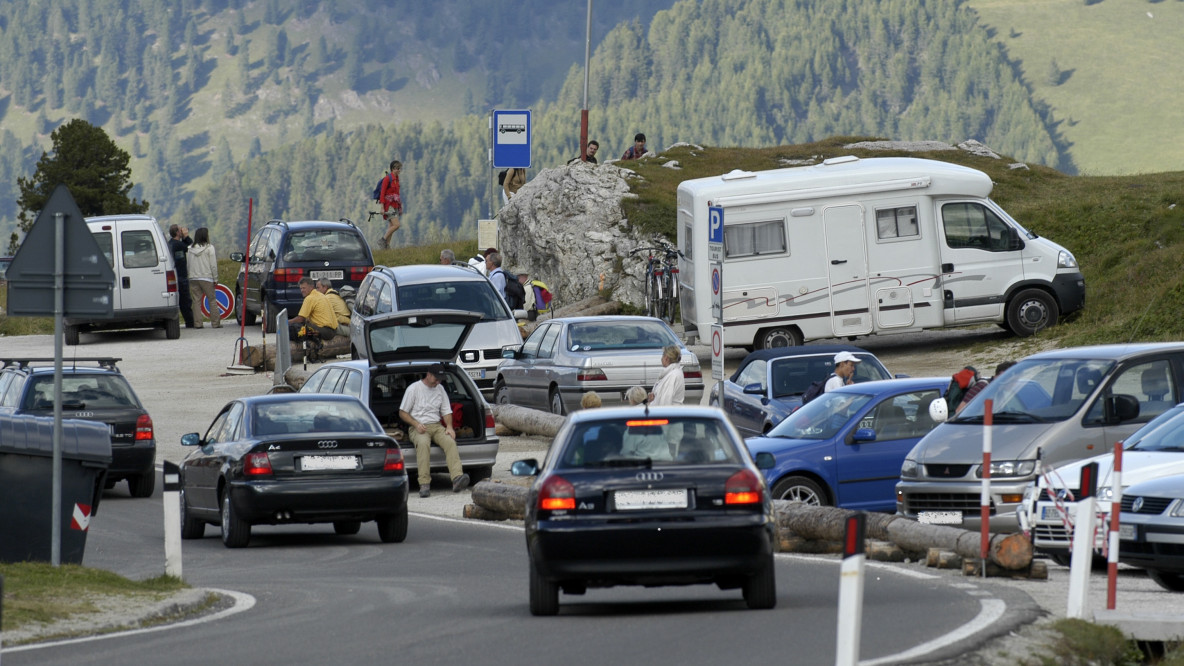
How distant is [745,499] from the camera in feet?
32.1

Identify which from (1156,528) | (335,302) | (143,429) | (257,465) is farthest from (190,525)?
(335,302)

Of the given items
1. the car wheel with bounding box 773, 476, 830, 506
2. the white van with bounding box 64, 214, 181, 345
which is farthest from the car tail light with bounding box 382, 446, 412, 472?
the white van with bounding box 64, 214, 181, 345

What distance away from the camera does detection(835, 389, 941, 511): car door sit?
635 inches

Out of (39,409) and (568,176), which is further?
(568,176)

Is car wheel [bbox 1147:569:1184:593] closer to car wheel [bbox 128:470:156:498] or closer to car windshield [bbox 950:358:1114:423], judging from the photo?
car windshield [bbox 950:358:1114:423]

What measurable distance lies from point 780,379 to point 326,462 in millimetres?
7983

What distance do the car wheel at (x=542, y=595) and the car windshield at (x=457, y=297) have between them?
49.3 ft

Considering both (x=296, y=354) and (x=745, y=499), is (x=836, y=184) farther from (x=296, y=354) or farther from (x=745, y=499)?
(x=745, y=499)

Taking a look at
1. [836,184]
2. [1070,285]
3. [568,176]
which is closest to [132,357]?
[568,176]

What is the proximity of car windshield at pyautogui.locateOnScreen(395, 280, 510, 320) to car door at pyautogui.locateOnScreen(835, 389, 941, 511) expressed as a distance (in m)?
9.61

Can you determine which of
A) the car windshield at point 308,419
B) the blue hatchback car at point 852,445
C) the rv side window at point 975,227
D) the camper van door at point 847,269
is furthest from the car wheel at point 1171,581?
the rv side window at point 975,227

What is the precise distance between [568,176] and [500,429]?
1595 cm

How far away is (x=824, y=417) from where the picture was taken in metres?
16.7

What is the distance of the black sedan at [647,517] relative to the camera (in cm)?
968
